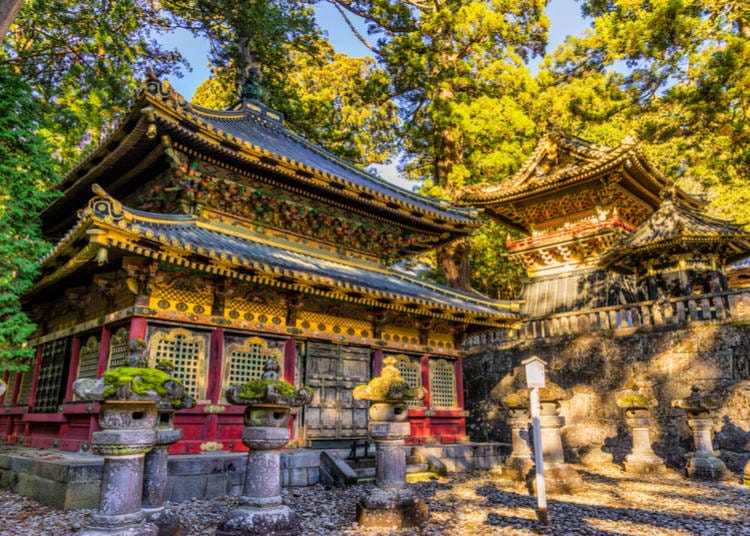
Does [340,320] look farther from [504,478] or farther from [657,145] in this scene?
[657,145]

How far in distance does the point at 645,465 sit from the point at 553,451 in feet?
11.6

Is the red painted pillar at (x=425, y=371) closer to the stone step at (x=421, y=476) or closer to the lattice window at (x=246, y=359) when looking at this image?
the stone step at (x=421, y=476)

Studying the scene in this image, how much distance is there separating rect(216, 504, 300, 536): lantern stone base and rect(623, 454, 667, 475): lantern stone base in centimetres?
923

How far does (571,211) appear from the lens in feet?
67.6

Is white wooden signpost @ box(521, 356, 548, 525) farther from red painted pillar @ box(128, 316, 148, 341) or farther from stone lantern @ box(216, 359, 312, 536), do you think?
red painted pillar @ box(128, 316, 148, 341)

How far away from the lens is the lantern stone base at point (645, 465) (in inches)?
453

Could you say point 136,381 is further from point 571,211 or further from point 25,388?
point 571,211

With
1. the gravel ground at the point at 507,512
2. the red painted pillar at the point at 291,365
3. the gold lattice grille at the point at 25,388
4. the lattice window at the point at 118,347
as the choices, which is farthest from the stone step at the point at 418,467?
the gold lattice grille at the point at 25,388

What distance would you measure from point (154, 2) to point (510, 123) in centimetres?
1560

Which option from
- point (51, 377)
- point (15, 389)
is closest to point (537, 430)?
point (51, 377)

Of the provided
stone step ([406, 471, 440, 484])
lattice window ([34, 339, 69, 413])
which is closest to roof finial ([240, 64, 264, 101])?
lattice window ([34, 339, 69, 413])

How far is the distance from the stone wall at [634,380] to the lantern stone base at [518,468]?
3.75m

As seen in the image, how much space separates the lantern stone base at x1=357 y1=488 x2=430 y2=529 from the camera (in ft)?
21.5

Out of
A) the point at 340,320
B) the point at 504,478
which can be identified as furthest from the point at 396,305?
the point at 504,478
